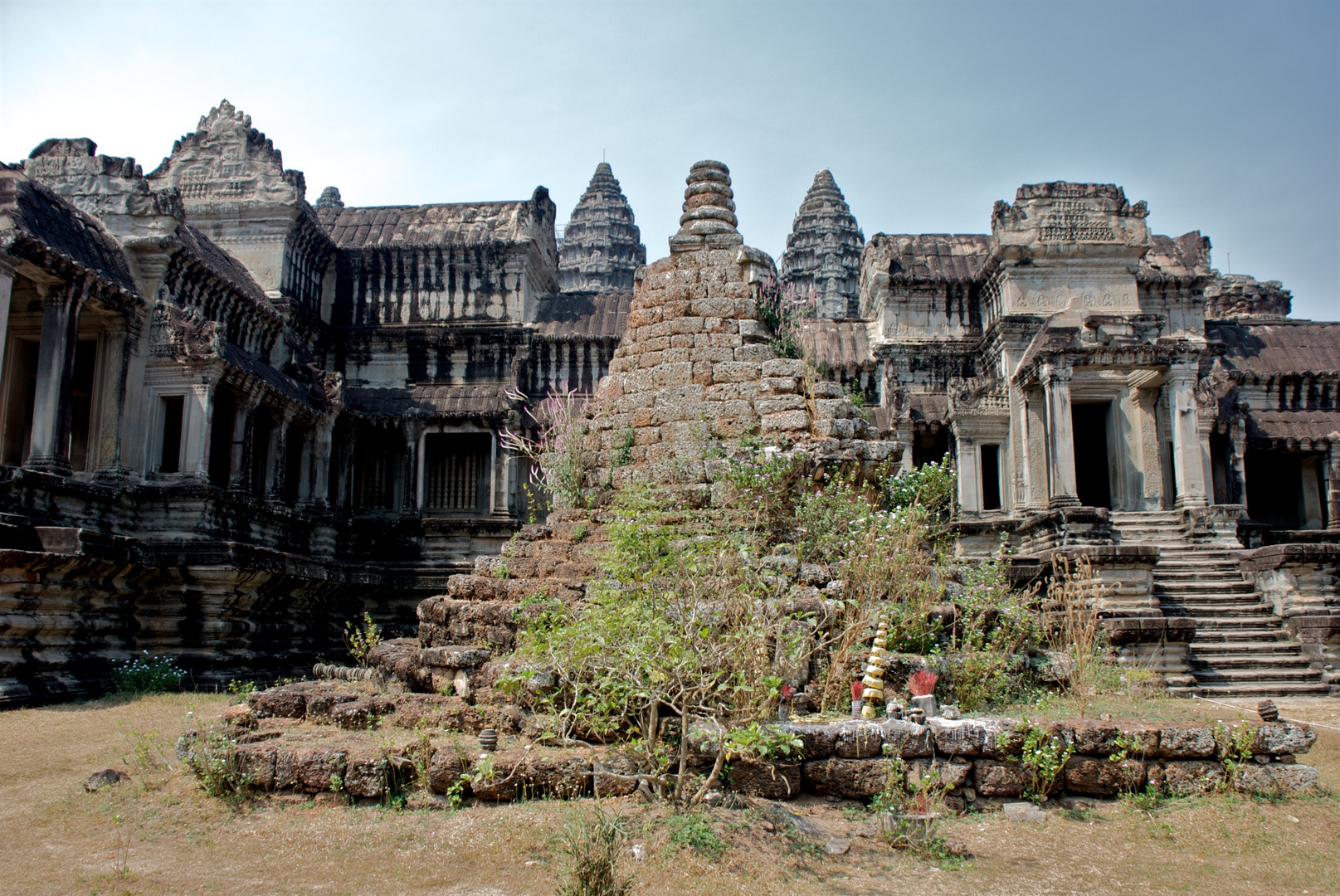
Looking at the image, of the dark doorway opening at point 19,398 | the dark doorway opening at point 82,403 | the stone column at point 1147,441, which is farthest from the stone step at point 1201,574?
the dark doorway opening at point 19,398

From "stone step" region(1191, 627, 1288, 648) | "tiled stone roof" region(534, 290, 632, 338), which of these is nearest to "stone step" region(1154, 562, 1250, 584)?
"stone step" region(1191, 627, 1288, 648)

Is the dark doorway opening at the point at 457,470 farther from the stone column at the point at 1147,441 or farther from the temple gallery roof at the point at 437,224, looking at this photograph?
the stone column at the point at 1147,441

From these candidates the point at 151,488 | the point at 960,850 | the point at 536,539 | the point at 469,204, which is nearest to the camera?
the point at 960,850

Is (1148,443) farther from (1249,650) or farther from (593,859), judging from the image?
(593,859)

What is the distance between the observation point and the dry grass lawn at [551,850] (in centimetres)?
456

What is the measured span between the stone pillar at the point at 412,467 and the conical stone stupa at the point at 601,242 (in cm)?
2359

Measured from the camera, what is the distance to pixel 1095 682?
768 centimetres

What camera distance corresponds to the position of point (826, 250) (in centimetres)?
4141

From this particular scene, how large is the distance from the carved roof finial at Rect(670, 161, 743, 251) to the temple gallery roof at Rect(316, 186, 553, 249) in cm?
1165

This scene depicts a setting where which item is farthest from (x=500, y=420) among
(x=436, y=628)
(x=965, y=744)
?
(x=965, y=744)

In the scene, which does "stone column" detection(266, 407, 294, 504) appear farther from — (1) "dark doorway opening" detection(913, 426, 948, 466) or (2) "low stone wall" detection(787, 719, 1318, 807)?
(2) "low stone wall" detection(787, 719, 1318, 807)

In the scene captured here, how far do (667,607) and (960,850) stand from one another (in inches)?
90.8

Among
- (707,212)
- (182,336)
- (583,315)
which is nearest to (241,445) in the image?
(182,336)

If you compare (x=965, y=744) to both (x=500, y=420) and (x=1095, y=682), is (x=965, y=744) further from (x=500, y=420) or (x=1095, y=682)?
(x=500, y=420)
